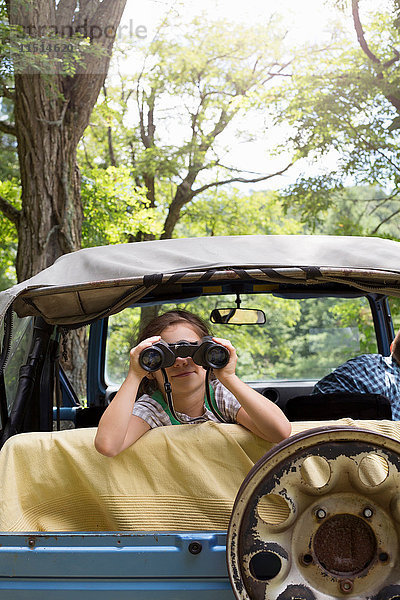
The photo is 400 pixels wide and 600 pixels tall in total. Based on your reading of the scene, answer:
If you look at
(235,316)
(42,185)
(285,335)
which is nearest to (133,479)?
(235,316)

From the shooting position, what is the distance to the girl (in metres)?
2.47

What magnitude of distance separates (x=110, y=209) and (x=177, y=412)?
1190 cm

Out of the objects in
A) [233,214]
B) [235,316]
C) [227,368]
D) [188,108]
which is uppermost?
[188,108]

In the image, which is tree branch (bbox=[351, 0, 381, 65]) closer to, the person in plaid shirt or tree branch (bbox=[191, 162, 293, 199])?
tree branch (bbox=[191, 162, 293, 199])

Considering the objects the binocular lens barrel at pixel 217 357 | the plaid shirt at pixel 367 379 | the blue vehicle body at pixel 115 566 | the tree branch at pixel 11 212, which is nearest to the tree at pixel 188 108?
the tree branch at pixel 11 212

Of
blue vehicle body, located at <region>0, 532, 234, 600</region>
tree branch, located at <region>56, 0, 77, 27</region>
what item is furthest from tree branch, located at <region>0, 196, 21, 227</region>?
blue vehicle body, located at <region>0, 532, 234, 600</region>

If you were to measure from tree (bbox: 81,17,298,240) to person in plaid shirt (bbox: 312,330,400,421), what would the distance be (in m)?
15.2

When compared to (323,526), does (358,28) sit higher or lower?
higher

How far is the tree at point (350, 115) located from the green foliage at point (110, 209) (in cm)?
359

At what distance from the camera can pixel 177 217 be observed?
65.5 ft

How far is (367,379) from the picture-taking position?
4.02 meters

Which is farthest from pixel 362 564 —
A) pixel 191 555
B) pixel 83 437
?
pixel 83 437

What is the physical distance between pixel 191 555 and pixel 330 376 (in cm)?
231

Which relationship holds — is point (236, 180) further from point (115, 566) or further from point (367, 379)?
point (115, 566)
